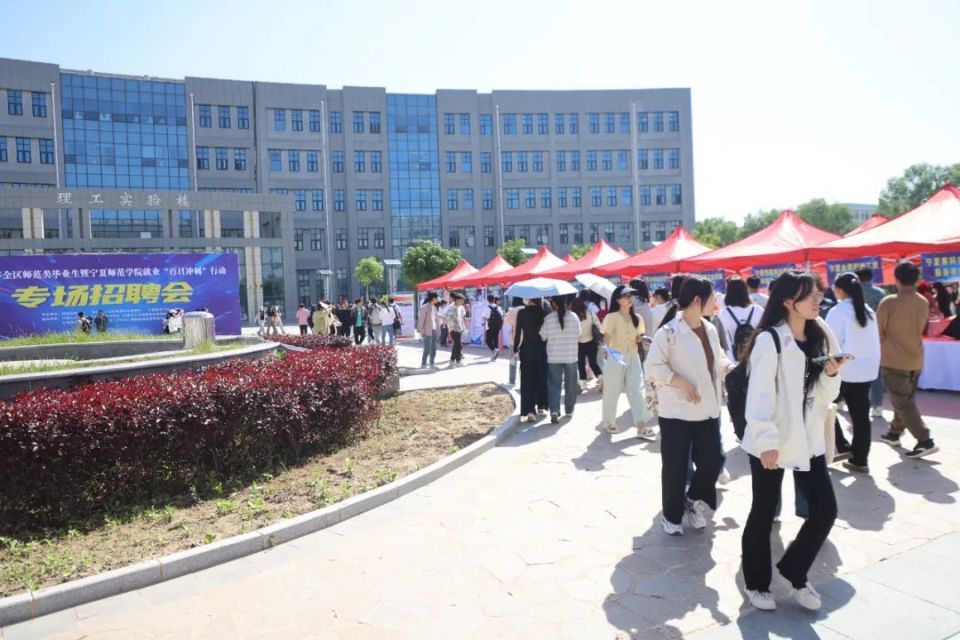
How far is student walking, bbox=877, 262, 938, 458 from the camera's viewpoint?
5.61m

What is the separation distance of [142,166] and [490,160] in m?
27.0

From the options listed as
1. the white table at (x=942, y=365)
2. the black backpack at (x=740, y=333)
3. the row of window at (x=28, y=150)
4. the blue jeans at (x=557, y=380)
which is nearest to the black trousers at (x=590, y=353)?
the blue jeans at (x=557, y=380)

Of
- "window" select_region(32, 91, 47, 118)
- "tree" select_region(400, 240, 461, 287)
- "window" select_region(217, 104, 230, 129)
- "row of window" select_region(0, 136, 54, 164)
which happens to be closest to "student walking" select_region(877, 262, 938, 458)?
"tree" select_region(400, 240, 461, 287)

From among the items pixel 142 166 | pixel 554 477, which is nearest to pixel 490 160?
pixel 142 166

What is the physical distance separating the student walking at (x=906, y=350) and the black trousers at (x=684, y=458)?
2.58 metres

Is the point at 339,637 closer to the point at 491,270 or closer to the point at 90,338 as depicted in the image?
the point at 90,338

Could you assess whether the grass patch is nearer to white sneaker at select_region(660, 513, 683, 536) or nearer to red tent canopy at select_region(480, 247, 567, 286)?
white sneaker at select_region(660, 513, 683, 536)

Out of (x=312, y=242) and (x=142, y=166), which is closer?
(x=142, y=166)

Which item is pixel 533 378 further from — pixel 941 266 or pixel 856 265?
pixel 856 265

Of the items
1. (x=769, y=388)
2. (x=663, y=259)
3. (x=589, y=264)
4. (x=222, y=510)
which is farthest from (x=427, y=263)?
(x=769, y=388)

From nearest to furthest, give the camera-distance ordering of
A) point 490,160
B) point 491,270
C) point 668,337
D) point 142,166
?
1. point 668,337
2. point 491,270
3. point 142,166
4. point 490,160

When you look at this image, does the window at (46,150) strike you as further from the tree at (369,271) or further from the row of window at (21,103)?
the tree at (369,271)

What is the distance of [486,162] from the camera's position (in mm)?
55000

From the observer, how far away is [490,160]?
55031mm
